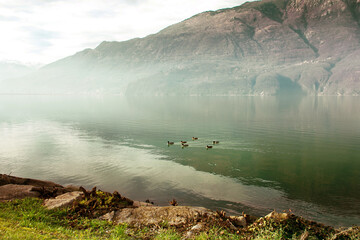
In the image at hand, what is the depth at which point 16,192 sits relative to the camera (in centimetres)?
1794

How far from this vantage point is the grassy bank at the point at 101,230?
11.8 m

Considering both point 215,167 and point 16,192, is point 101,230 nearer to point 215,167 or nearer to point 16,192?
point 16,192

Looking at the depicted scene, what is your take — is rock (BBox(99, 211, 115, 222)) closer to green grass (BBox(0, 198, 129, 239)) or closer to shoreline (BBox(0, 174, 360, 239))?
shoreline (BBox(0, 174, 360, 239))

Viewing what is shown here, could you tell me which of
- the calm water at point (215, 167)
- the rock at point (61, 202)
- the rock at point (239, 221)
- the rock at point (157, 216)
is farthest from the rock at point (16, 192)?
the rock at point (239, 221)

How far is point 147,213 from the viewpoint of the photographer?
1491 cm

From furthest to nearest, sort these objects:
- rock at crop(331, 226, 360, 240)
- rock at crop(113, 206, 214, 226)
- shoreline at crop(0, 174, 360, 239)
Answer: rock at crop(113, 206, 214, 226)
shoreline at crop(0, 174, 360, 239)
rock at crop(331, 226, 360, 240)

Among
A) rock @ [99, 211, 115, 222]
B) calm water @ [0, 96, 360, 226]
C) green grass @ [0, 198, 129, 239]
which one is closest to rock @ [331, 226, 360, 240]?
green grass @ [0, 198, 129, 239]

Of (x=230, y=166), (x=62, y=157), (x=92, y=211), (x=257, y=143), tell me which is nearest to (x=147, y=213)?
(x=92, y=211)

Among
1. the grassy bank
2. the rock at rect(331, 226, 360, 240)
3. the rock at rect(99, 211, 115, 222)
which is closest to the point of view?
the rock at rect(331, 226, 360, 240)

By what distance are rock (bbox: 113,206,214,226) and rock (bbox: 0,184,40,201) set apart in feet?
22.0

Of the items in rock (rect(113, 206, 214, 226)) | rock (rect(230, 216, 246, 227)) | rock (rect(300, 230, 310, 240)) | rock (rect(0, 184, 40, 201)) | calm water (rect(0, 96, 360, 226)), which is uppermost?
rock (rect(0, 184, 40, 201))

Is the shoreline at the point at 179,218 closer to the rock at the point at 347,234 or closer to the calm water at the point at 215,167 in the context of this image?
the rock at the point at 347,234

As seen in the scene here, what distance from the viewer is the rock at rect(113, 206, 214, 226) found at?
46.1 feet

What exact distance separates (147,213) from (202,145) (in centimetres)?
3560
